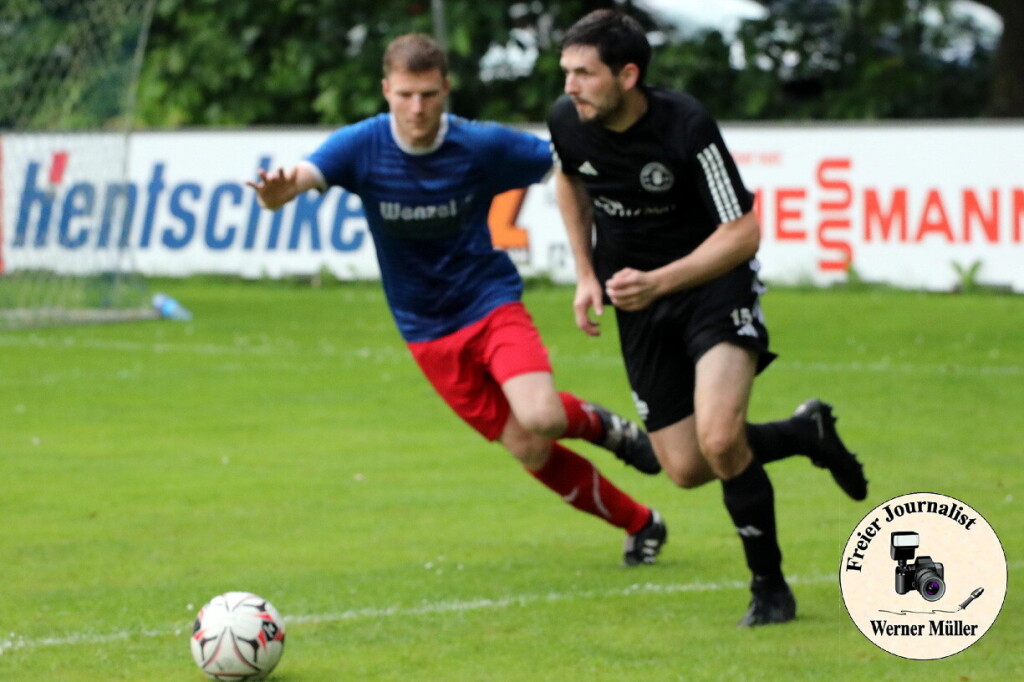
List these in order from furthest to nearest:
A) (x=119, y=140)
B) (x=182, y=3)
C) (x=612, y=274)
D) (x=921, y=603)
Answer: (x=182, y=3), (x=119, y=140), (x=612, y=274), (x=921, y=603)

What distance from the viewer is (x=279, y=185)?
6645 mm

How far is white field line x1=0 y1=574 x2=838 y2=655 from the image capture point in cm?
589

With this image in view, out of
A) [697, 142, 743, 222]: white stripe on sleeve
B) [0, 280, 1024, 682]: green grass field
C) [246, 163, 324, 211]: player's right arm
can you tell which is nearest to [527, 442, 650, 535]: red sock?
[0, 280, 1024, 682]: green grass field

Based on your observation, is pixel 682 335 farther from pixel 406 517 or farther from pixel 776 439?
pixel 406 517

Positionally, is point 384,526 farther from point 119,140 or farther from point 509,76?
point 509,76

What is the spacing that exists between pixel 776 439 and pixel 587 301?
0.87 metres

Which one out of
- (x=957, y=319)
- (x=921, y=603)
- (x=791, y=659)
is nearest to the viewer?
(x=921, y=603)

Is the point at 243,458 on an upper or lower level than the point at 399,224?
lower

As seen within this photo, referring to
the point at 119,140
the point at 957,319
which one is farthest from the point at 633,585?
the point at 119,140

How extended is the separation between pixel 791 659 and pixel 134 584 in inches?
102

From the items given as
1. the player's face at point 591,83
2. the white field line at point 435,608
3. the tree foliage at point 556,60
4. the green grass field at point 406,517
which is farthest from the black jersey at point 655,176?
the tree foliage at point 556,60

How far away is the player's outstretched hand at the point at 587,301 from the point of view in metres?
6.38

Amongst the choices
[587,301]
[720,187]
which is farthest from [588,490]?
[720,187]

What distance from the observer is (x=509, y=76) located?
2669 centimetres
